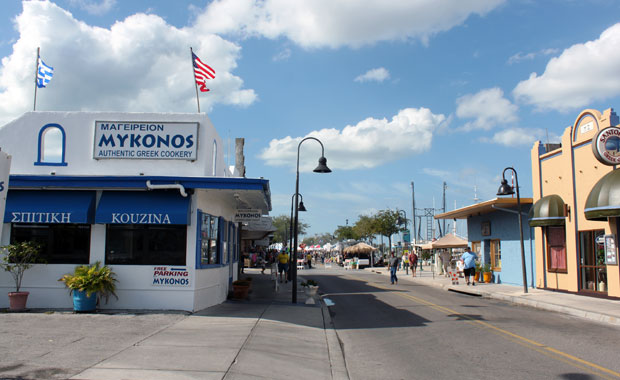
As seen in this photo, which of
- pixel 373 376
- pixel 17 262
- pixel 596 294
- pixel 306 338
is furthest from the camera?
pixel 596 294

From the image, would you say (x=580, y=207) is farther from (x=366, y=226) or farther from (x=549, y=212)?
(x=366, y=226)

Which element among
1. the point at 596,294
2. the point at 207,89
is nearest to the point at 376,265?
the point at 596,294

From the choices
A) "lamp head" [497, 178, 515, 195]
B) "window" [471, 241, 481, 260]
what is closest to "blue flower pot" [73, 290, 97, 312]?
"lamp head" [497, 178, 515, 195]

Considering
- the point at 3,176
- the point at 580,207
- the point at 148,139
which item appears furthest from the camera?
the point at 580,207

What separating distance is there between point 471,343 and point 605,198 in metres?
9.48

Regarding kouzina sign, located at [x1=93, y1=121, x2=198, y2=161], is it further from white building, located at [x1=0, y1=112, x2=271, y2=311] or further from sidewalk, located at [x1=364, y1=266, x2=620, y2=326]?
sidewalk, located at [x1=364, y1=266, x2=620, y2=326]

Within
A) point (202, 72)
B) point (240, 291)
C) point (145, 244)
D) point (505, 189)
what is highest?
point (202, 72)

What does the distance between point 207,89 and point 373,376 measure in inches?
473

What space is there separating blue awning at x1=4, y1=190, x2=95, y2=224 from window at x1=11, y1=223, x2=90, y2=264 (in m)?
0.37

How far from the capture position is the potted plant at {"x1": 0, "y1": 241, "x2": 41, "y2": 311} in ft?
43.0

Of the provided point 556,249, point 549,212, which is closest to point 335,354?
point 549,212

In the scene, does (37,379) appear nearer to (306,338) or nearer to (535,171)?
(306,338)

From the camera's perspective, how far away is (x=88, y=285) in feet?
42.5

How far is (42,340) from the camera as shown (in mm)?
9195
